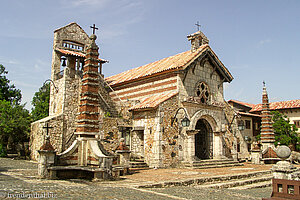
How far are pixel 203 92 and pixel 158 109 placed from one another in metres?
5.15

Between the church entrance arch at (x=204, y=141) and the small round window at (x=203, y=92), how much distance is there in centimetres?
165

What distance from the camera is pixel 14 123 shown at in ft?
76.7

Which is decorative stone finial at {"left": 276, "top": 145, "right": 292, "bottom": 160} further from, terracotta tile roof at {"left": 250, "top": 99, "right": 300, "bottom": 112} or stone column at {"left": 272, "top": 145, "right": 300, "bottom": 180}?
terracotta tile roof at {"left": 250, "top": 99, "right": 300, "bottom": 112}

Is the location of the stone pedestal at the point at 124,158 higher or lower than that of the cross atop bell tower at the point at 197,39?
lower

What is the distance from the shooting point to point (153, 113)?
17.4m

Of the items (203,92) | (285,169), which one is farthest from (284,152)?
(203,92)

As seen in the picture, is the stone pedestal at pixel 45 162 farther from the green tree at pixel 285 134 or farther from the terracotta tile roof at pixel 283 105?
the terracotta tile roof at pixel 283 105

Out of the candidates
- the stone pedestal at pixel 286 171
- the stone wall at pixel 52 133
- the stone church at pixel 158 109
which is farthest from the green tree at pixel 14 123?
the stone pedestal at pixel 286 171

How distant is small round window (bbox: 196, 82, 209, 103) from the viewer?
66.5 feet

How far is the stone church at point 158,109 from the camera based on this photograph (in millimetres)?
17547

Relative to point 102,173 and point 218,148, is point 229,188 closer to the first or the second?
point 102,173

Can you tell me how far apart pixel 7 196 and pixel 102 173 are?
4528mm

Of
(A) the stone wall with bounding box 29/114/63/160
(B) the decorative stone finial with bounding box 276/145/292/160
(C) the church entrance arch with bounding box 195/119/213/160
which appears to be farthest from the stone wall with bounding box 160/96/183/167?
(B) the decorative stone finial with bounding box 276/145/292/160

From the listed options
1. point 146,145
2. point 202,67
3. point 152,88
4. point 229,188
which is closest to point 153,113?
point 146,145
